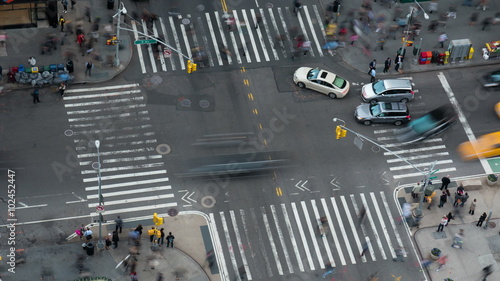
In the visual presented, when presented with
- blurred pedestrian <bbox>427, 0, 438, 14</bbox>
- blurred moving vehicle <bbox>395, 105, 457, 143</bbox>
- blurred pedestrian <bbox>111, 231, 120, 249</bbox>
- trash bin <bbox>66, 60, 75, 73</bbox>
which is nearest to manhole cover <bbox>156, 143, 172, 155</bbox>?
blurred pedestrian <bbox>111, 231, 120, 249</bbox>

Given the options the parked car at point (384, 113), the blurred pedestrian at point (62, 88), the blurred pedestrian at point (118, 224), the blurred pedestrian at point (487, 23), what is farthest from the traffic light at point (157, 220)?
the blurred pedestrian at point (487, 23)

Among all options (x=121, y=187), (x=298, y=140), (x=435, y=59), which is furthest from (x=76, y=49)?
(x=435, y=59)

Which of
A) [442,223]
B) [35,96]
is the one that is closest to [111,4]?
[35,96]

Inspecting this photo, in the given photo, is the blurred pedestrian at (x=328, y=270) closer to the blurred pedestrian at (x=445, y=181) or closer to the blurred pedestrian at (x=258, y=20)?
the blurred pedestrian at (x=445, y=181)

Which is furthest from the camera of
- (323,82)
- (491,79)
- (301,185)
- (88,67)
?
(491,79)

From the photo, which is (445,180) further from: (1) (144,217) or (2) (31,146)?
(2) (31,146)

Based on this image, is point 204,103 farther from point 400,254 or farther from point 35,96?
point 400,254
